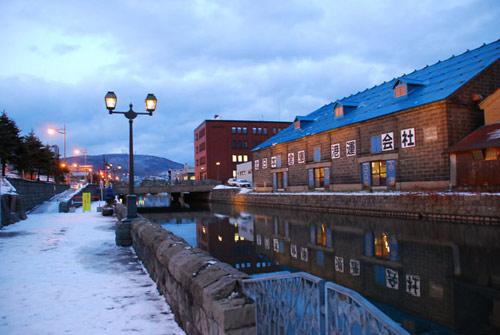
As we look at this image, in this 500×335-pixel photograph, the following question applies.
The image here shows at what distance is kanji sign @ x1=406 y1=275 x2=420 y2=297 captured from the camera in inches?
407

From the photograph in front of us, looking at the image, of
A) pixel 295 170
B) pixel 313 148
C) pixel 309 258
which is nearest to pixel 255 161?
pixel 295 170

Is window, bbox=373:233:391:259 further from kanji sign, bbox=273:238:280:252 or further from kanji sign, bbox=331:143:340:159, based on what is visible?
kanji sign, bbox=331:143:340:159

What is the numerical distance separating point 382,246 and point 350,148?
2288cm

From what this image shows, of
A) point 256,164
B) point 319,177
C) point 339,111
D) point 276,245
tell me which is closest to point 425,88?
point 339,111

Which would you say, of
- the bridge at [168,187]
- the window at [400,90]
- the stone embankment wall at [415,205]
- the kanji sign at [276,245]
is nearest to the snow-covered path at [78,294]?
the kanji sign at [276,245]

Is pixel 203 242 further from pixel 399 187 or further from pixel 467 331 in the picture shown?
pixel 399 187

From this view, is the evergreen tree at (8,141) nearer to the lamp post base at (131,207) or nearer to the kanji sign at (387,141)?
the lamp post base at (131,207)

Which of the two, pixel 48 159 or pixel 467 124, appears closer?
pixel 467 124

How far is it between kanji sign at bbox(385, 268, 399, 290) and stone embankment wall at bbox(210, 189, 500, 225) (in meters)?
10.6

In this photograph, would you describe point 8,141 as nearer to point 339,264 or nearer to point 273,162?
point 273,162

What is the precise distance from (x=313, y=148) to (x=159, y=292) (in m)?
39.6

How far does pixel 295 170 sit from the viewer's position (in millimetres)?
49438

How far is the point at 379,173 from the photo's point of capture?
35062 millimetres

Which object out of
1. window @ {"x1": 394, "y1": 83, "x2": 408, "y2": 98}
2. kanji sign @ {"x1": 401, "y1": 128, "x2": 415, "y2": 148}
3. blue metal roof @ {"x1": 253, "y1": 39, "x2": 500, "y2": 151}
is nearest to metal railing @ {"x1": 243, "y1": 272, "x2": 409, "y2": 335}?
A: blue metal roof @ {"x1": 253, "y1": 39, "x2": 500, "y2": 151}
